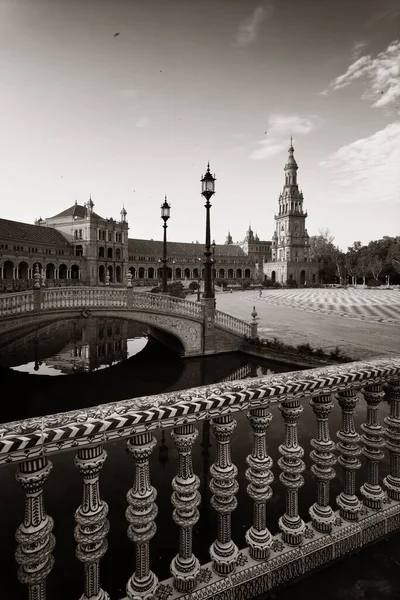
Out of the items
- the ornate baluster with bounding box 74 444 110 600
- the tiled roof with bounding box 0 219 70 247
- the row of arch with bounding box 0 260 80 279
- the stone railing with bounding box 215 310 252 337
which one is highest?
the tiled roof with bounding box 0 219 70 247

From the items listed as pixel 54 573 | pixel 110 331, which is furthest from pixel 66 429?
pixel 110 331

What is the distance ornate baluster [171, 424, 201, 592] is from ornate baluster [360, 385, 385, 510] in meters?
1.76

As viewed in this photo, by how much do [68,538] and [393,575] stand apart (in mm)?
3826

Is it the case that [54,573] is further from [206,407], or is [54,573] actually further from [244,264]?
[244,264]

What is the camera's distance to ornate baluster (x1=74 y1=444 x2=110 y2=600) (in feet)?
6.78

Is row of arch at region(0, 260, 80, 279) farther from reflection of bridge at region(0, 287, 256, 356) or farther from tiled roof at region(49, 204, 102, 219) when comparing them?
reflection of bridge at region(0, 287, 256, 356)

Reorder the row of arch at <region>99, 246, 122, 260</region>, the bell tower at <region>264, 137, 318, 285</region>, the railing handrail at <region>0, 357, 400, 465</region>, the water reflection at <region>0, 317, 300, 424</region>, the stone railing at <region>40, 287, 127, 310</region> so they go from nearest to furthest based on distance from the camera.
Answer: the railing handrail at <region>0, 357, 400, 465</region> → the water reflection at <region>0, 317, 300, 424</region> → the stone railing at <region>40, 287, 127, 310</region> → the row of arch at <region>99, 246, 122, 260</region> → the bell tower at <region>264, 137, 318, 285</region>

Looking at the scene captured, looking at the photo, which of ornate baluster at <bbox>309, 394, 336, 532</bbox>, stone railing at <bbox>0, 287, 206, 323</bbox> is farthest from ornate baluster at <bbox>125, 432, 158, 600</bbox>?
stone railing at <bbox>0, 287, 206, 323</bbox>

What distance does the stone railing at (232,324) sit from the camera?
16.8 meters

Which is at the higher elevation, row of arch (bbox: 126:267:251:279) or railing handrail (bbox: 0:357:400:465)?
row of arch (bbox: 126:267:251:279)

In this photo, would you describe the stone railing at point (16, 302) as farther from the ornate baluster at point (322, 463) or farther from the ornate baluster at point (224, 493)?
the ornate baluster at point (322, 463)

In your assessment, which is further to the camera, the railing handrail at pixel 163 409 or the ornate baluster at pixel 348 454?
the ornate baluster at pixel 348 454

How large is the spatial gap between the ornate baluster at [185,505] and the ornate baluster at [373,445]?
1762 mm

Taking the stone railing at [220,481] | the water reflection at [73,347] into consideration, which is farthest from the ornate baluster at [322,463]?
the water reflection at [73,347]
